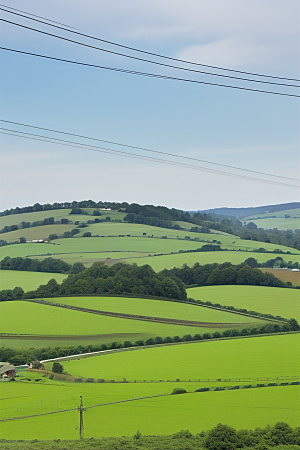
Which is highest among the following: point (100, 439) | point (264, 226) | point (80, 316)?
point (264, 226)

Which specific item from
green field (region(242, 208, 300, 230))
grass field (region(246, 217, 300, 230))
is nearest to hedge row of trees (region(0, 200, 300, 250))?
grass field (region(246, 217, 300, 230))

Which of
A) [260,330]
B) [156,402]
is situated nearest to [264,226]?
[260,330]

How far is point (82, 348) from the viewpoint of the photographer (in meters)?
27.3

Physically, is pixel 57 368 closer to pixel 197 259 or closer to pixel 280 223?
pixel 197 259

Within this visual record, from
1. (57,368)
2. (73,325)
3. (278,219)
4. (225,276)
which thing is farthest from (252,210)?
(57,368)

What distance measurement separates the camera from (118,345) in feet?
91.8

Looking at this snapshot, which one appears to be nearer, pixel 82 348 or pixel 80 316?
pixel 82 348

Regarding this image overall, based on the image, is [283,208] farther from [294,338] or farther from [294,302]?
[294,338]

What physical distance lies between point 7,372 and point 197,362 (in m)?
7.58

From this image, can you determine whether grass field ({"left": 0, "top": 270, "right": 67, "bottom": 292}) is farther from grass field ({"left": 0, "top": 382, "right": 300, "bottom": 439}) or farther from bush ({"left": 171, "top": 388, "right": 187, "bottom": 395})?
bush ({"left": 171, "top": 388, "right": 187, "bottom": 395})

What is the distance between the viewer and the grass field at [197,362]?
2341 cm

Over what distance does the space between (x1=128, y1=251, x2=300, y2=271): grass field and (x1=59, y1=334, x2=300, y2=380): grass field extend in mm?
9571

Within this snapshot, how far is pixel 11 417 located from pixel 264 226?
34.7m

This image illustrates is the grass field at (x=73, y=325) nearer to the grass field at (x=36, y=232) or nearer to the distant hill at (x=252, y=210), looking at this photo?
the grass field at (x=36, y=232)
